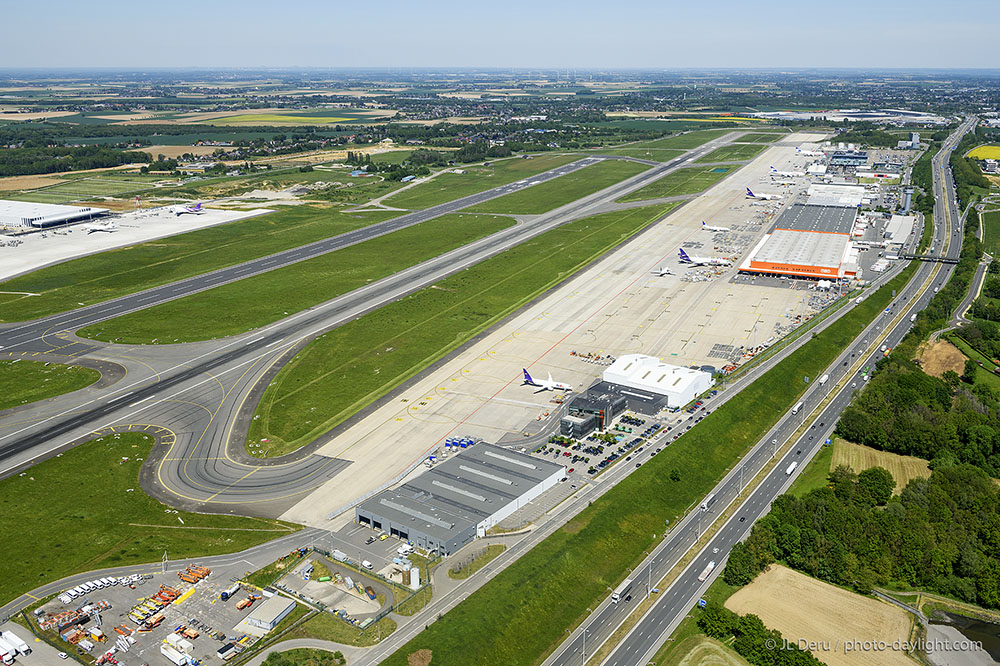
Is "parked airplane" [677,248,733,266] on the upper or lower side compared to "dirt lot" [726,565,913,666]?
upper

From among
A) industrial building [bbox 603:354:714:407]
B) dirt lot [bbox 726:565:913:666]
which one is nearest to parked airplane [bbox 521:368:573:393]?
industrial building [bbox 603:354:714:407]

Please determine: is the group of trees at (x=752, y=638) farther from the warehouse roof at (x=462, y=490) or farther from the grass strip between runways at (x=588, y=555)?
the warehouse roof at (x=462, y=490)

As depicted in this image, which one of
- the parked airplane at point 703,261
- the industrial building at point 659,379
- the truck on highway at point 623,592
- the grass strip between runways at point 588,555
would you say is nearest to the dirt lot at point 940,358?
the grass strip between runways at point 588,555

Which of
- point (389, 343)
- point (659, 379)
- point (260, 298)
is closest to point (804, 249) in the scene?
point (659, 379)

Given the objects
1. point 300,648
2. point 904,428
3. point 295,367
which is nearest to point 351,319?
point 295,367

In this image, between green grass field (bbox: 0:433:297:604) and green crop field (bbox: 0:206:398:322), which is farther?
green crop field (bbox: 0:206:398:322)

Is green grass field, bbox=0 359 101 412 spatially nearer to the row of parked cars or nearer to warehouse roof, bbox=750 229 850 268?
the row of parked cars

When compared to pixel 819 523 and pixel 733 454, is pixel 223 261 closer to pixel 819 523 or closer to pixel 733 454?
pixel 733 454
